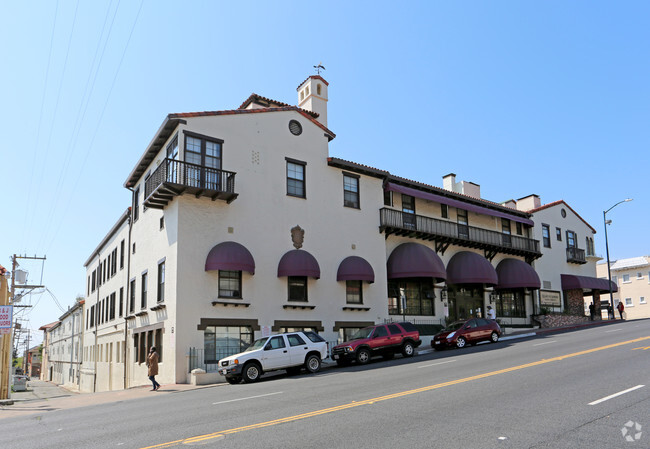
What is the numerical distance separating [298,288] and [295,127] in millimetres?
8529

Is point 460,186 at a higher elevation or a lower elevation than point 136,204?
higher

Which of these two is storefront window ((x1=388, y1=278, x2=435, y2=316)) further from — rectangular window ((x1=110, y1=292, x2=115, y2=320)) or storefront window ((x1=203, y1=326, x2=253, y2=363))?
rectangular window ((x1=110, y1=292, x2=115, y2=320))

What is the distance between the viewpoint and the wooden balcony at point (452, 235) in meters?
30.7

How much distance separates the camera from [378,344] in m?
22.4

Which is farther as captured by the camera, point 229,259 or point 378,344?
point 229,259

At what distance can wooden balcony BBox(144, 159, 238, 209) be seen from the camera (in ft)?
74.2

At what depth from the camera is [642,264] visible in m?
64.6

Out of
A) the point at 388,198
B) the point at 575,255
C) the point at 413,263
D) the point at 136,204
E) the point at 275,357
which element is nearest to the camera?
the point at 275,357

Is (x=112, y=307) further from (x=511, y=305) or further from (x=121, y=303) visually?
(x=511, y=305)

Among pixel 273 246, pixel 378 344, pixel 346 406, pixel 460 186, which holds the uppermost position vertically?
pixel 460 186

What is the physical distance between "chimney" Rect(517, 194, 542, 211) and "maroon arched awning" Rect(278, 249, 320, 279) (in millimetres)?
24269

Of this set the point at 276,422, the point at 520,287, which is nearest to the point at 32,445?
the point at 276,422

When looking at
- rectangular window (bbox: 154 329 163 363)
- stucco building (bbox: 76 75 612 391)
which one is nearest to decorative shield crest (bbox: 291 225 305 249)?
stucco building (bbox: 76 75 612 391)

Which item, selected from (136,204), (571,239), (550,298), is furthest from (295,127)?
(571,239)
